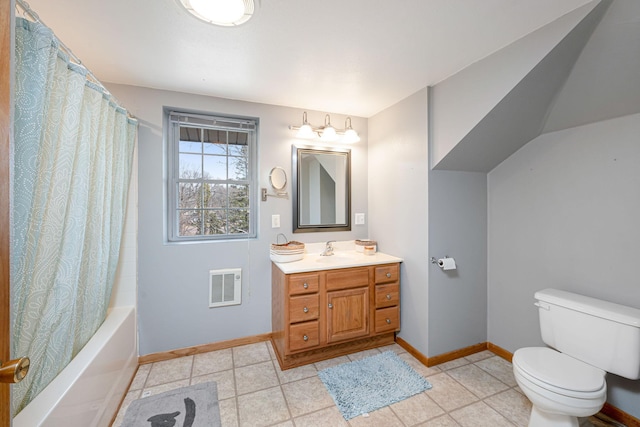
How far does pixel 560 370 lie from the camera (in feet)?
4.71

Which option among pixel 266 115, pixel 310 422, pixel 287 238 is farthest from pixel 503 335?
pixel 266 115

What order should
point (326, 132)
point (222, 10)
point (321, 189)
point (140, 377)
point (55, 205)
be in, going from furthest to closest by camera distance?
Result: point (321, 189)
point (326, 132)
point (140, 377)
point (222, 10)
point (55, 205)

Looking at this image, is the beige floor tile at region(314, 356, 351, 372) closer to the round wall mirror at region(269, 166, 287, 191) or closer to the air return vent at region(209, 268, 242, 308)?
the air return vent at region(209, 268, 242, 308)

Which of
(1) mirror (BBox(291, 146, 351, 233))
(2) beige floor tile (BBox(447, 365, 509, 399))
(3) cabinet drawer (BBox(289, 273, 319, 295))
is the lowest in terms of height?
(2) beige floor tile (BBox(447, 365, 509, 399))

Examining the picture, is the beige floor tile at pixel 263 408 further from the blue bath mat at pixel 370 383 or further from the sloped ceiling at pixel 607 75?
the sloped ceiling at pixel 607 75

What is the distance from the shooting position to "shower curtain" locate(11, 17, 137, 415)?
0.94 metres

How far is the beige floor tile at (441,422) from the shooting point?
157 centimetres

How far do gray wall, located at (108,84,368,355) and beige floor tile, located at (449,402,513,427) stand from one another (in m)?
1.62

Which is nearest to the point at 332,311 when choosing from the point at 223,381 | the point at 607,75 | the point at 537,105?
the point at 223,381

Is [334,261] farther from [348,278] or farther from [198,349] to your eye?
[198,349]

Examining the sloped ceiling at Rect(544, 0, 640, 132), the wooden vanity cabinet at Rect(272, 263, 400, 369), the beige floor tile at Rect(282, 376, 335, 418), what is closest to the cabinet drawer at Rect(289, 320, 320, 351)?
the wooden vanity cabinet at Rect(272, 263, 400, 369)

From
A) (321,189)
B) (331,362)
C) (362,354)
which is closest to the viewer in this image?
(331,362)

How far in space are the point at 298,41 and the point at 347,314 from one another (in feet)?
6.52

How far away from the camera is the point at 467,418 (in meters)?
1.62
